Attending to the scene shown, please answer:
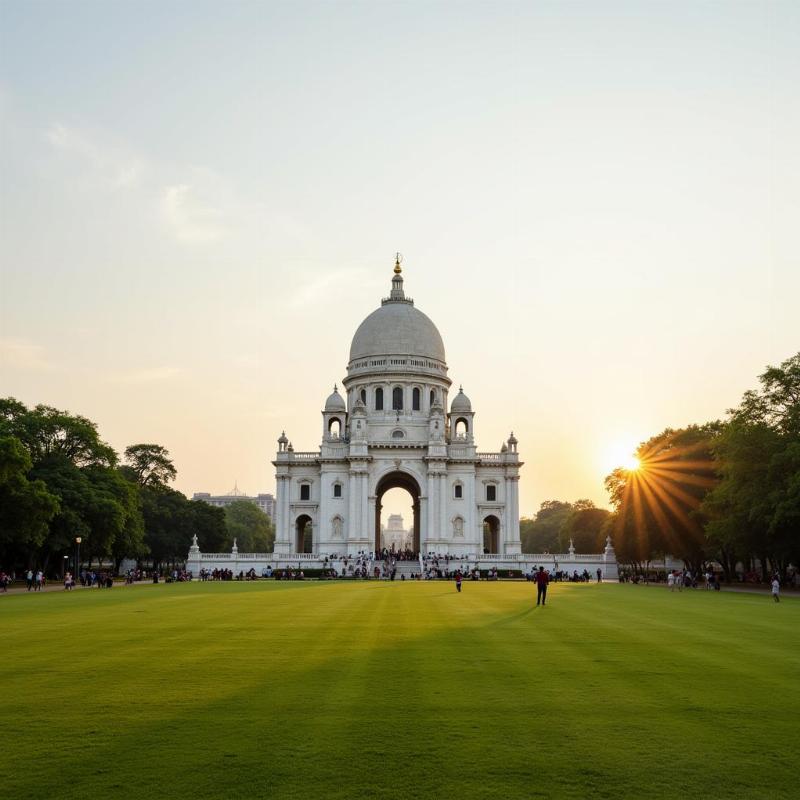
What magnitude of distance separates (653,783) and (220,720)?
6.31 meters

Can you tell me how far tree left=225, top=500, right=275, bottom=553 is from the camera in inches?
6358

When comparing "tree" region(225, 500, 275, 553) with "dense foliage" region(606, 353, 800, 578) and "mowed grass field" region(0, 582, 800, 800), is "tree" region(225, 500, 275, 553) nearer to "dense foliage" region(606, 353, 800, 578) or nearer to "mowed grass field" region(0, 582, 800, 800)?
"dense foliage" region(606, 353, 800, 578)

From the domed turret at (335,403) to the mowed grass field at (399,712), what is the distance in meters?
92.1

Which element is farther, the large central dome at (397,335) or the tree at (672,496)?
the large central dome at (397,335)

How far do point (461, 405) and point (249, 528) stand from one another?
214 feet

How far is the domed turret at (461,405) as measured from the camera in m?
120

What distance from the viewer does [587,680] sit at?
57.2ft

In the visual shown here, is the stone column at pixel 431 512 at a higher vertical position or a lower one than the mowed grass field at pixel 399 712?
higher

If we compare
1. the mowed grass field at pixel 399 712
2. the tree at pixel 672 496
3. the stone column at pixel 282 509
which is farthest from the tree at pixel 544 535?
the mowed grass field at pixel 399 712

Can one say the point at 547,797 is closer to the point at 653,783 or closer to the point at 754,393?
the point at 653,783

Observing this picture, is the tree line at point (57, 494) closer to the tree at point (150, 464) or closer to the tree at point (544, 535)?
the tree at point (150, 464)

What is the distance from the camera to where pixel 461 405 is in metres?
120

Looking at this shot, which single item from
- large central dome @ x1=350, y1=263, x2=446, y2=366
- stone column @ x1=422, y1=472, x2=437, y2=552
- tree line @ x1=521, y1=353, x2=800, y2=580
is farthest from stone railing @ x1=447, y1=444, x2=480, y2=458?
tree line @ x1=521, y1=353, x2=800, y2=580

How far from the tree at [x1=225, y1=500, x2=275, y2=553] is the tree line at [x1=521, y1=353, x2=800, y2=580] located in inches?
3045
